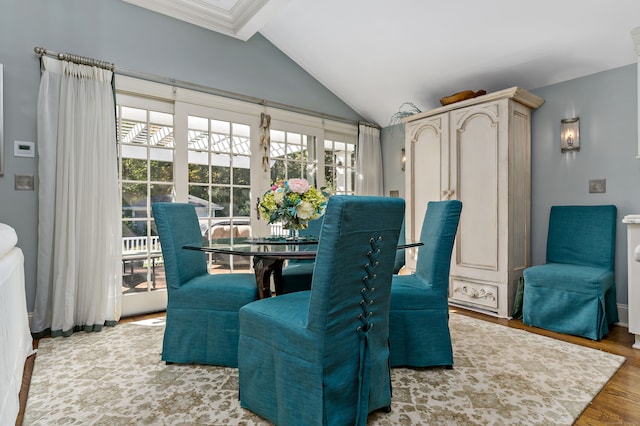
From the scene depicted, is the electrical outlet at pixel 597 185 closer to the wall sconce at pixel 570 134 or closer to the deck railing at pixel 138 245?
the wall sconce at pixel 570 134

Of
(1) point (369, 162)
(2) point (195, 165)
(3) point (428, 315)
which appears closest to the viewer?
(3) point (428, 315)

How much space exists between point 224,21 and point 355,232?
3.14 metres

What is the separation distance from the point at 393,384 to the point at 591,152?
268 cm

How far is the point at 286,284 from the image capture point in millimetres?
2738

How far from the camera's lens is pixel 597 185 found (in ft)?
10.1

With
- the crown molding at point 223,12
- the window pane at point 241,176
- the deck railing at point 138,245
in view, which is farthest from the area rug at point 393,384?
the crown molding at point 223,12

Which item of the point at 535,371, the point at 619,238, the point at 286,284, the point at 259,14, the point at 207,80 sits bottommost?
the point at 535,371

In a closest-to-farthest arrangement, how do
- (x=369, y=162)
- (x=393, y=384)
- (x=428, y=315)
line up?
(x=393, y=384) → (x=428, y=315) → (x=369, y=162)

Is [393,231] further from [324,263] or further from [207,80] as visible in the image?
[207,80]

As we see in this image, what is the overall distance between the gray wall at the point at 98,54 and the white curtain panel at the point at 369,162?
4.16ft

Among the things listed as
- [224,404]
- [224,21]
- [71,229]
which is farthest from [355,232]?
[224,21]

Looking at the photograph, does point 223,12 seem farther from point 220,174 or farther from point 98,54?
point 220,174

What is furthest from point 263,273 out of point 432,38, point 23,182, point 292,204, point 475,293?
point 432,38

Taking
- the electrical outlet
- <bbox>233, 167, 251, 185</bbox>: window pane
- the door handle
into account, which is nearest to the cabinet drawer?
the door handle
